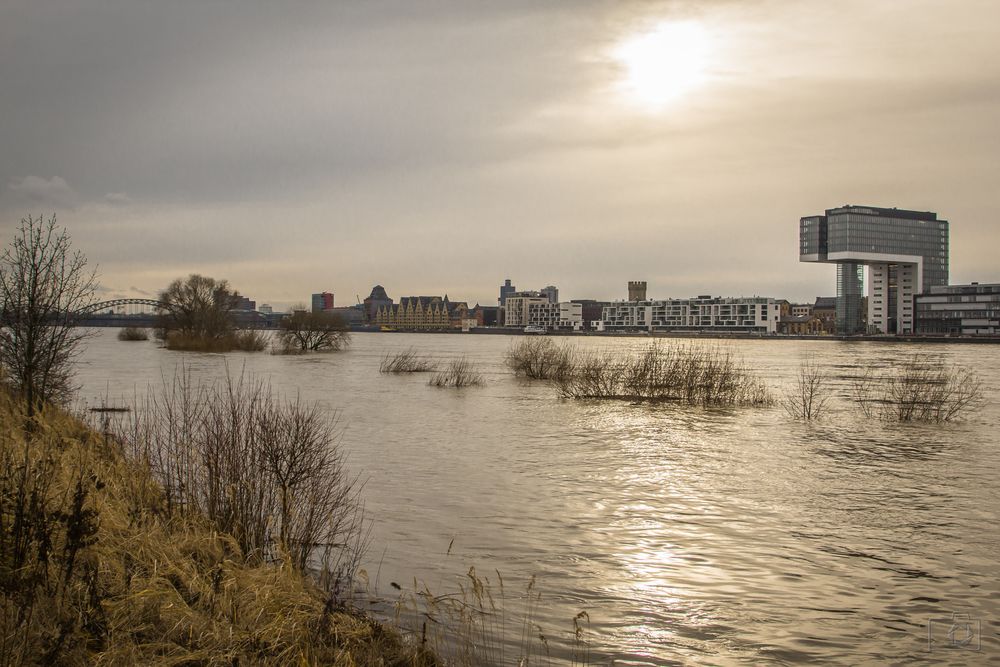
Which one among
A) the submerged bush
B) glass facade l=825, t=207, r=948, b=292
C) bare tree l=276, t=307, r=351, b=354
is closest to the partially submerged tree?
Result: the submerged bush

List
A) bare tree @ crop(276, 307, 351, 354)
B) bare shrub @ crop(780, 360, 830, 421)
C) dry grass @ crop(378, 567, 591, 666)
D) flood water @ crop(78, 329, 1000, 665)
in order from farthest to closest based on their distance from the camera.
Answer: bare tree @ crop(276, 307, 351, 354), bare shrub @ crop(780, 360, 830, 421), flood water @ crop(78, 329, 1000, 665), dry grass @ crop(378, 567, 591, 666)

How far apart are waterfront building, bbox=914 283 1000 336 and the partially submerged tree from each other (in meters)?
152

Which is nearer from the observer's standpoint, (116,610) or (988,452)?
(116,610)

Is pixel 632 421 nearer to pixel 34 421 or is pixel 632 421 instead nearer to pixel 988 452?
pixel 988 452

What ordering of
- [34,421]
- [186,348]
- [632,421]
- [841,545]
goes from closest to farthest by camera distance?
[841,545] → [34,421] → [632,421] → [186,348]

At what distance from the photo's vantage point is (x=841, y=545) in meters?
11.6

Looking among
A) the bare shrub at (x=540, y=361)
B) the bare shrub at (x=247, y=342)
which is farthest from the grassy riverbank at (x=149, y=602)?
the bare shrub at (x=247, y=342)

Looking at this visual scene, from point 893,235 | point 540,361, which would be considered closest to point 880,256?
point 893,235

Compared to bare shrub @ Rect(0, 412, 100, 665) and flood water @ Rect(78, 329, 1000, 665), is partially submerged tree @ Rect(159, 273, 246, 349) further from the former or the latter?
bare shrub @ Rect(0, 412, 100, 665)

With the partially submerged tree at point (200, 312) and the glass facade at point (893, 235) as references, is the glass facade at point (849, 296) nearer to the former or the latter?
the glass facade at point (893, 235)

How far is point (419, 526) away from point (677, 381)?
2407 centimetres

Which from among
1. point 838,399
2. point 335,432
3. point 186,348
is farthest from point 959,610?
point 186,348

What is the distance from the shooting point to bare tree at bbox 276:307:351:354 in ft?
262

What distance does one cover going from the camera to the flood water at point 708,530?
324 inches
